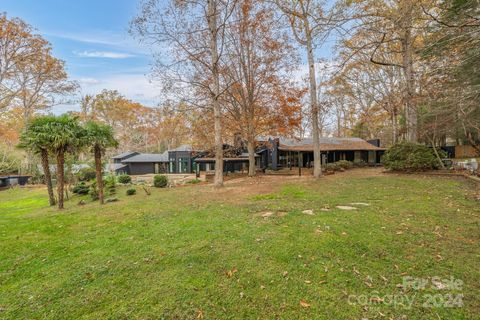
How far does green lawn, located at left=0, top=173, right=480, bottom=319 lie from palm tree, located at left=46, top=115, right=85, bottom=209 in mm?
4332

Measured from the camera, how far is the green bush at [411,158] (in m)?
13.1

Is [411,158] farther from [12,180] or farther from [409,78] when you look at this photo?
[12,180]

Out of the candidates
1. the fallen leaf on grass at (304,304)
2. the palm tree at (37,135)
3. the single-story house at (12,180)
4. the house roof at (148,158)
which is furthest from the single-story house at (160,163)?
the fallen leaf on grass at (304,304)

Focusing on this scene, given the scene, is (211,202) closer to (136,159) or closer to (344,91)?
(344,91)

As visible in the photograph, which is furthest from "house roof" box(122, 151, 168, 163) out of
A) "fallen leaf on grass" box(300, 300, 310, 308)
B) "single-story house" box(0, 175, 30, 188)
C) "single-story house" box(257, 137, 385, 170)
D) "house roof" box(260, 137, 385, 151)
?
"fallen leaf on grass" box(300, 300, 310, 308)

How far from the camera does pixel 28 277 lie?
3.63 meters

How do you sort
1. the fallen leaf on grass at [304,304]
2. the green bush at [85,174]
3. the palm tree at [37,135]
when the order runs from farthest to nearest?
the green bush at [85,174] < the palm tree at [37,135] < the fallen leaf on grass at [304,304]

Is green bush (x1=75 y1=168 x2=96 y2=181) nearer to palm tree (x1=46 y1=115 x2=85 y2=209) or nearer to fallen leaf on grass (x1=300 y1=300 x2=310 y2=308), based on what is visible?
palm tree (x1=46 y1=115 x2=85 y2=209)

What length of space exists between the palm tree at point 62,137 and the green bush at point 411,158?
17.1 metres

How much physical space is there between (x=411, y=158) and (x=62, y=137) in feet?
58.8

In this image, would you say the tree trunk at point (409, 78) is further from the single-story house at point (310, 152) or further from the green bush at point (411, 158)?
the single-story house at point (310, 152)

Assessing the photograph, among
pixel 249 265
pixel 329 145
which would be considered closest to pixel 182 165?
pixel 329 145

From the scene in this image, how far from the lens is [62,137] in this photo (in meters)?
9.74

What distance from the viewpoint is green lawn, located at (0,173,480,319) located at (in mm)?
2674
